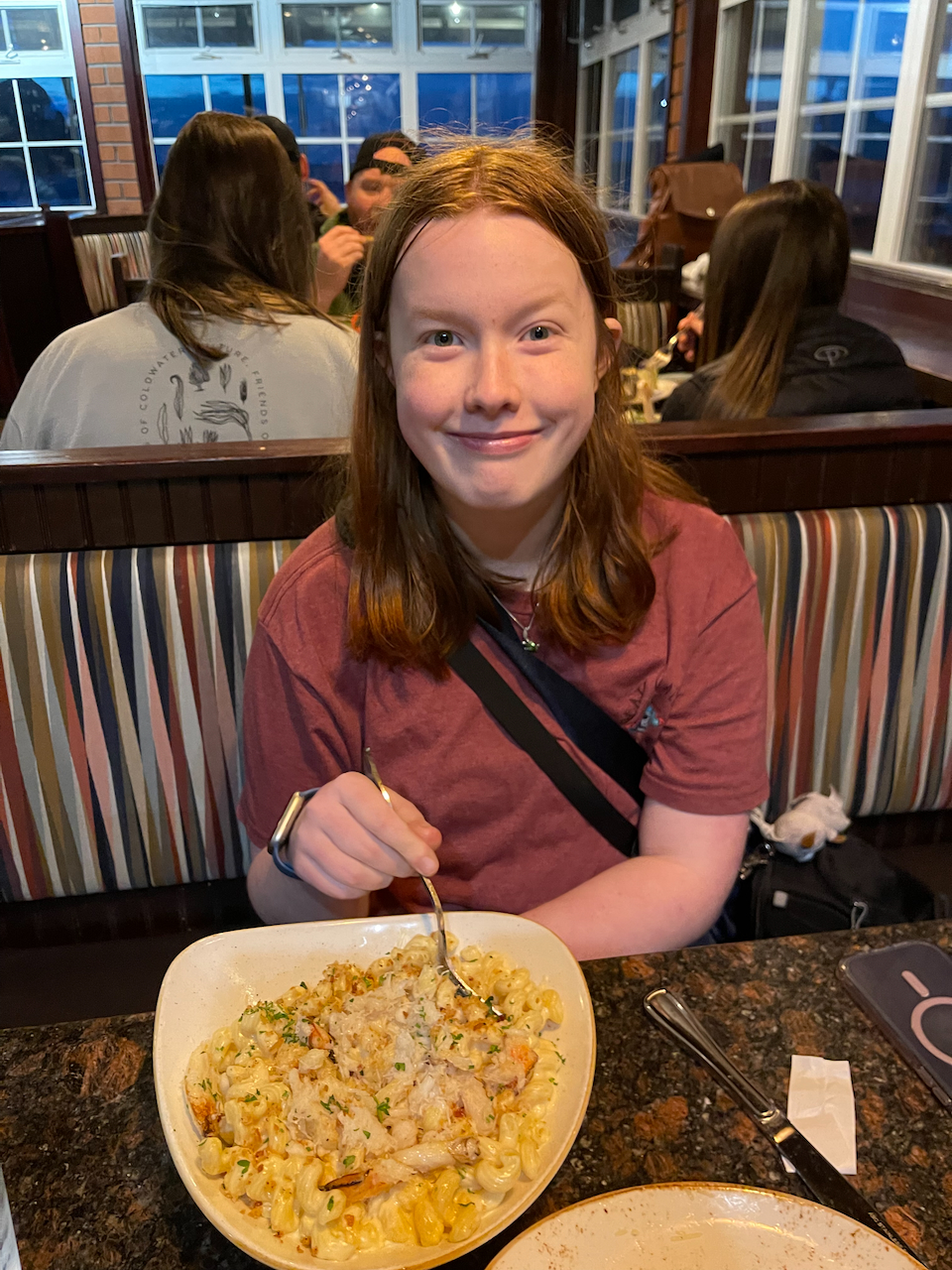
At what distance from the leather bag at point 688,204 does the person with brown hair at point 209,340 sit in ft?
11.3

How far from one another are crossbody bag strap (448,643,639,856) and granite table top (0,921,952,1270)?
29cm

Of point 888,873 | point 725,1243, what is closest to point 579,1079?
point 725,1243

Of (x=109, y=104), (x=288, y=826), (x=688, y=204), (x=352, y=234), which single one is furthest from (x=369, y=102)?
(x=288, y=826)

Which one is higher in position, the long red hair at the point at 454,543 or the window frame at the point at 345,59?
the window frame at the point at 345,59

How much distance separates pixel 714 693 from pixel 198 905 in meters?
0.88

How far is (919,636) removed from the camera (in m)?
1.49

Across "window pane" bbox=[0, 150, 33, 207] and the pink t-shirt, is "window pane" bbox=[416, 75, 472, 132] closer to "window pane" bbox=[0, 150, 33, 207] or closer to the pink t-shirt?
"window pane" bbox=[0, 150, 33, 207]

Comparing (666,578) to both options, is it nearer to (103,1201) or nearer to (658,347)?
(103,1201)

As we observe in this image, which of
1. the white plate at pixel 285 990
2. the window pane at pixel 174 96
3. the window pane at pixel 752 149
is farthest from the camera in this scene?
the window pane at pixel 174 96

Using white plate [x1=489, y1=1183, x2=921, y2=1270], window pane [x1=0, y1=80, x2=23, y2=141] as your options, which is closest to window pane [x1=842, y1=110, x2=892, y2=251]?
white plate [x1=489, y1=1183, x2=921, y2=1270]

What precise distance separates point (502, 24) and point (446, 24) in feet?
1.73

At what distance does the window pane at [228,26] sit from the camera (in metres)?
8.77

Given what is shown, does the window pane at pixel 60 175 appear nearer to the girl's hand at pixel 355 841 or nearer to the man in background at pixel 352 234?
the man in background at pixel 352 234

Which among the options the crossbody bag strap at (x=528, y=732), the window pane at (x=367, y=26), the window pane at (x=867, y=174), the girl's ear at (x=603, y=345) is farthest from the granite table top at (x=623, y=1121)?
the window pane at (x=367, y=26)
